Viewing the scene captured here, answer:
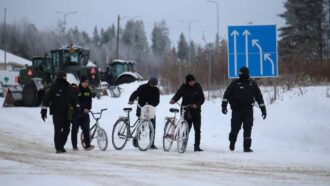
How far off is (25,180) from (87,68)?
26.5 m

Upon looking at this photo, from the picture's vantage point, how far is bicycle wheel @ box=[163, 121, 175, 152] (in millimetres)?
16359

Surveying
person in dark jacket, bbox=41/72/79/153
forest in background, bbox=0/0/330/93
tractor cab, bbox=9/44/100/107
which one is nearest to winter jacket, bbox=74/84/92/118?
person in dark jacket, bbox=41/72/79/153

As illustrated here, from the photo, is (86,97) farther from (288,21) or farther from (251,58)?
(288,21)

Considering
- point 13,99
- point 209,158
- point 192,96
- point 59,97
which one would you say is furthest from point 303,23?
point 209,158

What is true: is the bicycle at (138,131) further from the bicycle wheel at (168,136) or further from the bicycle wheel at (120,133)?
the bicycle wheel at (168,136)

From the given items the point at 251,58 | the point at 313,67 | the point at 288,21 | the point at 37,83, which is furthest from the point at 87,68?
the point at 288,21

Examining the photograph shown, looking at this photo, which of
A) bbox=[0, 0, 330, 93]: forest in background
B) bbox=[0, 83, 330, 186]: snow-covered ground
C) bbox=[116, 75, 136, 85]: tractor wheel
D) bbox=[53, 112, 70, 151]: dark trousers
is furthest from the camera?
bbox=[116, 75, 136, 85]: tractor wheel

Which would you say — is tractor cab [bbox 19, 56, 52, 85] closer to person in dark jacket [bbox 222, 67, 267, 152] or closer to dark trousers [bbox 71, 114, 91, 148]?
dark trousers [bbox 71, 114, 91, 148]

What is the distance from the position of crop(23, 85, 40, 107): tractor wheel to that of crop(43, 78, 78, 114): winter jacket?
61.4 ft

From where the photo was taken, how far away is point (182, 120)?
53.1 ft

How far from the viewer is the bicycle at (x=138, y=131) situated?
653 inches

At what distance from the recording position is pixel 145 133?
16672mm

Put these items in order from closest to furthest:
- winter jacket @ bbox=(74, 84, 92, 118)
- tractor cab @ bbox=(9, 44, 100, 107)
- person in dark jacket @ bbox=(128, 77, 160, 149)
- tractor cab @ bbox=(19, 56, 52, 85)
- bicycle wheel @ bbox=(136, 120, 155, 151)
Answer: bicycle wheel @ bbox=(136, 120, 155, 151), winter jacket @ bbox=(74, 84, 92, 118), person in dark jacket @ bbox=(128, 77, 160, 149), tractor cab @ bbox=(9, 44, 100, 107), tractor cab @ bbox=(19, 56, 52, 85)

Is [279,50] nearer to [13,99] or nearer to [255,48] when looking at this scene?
[13,99]
